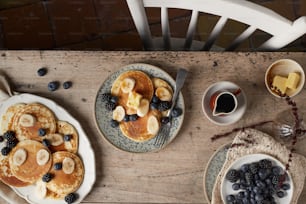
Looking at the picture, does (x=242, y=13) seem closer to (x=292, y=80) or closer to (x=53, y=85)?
(x=292, y=80)

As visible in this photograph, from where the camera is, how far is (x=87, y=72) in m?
1.09

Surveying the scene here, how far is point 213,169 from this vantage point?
1065 millimetres

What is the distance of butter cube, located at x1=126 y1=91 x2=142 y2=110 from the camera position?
1.04 metres

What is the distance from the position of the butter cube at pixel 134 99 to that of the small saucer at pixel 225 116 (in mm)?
151

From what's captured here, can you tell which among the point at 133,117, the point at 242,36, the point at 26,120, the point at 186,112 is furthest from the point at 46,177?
the point at 242,36

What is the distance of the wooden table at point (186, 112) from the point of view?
42.5 inches

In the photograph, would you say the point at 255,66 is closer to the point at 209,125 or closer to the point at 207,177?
the point at 209,125

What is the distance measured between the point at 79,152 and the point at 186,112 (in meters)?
0.27

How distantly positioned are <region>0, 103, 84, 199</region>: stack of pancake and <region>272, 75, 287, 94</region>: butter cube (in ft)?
1.57

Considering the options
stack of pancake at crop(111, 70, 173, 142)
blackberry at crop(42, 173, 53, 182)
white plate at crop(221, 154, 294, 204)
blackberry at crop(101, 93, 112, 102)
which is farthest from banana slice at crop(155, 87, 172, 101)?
blackberry at crop(42, 173, 53, 182)

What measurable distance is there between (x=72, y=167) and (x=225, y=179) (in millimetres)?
352

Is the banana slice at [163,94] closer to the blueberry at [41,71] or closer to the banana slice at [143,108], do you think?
the banana slice at [143,108]

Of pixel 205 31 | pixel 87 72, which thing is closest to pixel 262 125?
pixel 87 72

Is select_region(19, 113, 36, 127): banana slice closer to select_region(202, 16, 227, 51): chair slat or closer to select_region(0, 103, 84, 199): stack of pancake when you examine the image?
select_region(0, 103, 84, 199): stack of pancake
